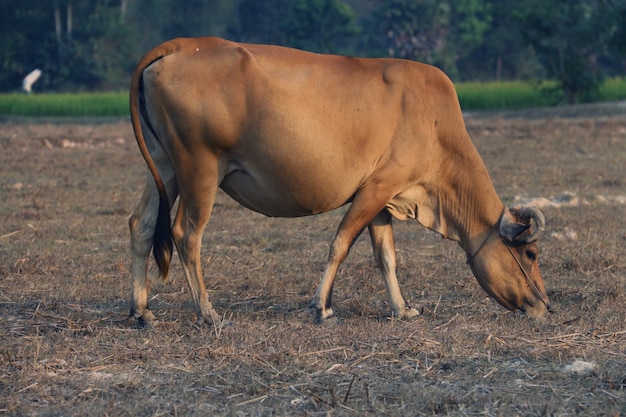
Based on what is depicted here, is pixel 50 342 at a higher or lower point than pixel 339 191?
lower

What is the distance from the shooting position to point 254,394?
482 centimetres

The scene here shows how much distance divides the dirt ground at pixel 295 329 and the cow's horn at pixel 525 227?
1.70ft

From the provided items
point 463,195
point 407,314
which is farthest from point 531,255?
point 407,314

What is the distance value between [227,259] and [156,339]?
102 inches

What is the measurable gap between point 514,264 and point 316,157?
152 centimetres

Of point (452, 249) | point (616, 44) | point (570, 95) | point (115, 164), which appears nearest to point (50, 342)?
point (452, 249)

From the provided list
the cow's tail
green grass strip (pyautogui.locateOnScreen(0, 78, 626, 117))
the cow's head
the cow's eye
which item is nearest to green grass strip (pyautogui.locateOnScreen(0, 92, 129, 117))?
green grass strip (pyautogui.locateOnScreen(0, 78, 626, 117))

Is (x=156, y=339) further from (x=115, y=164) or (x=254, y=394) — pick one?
(x=115, y=164)

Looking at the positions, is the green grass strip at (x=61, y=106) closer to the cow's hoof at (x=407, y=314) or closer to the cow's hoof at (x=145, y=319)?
the cow's hoof at (x=145, y=319)

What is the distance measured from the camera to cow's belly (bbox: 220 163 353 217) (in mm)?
6219

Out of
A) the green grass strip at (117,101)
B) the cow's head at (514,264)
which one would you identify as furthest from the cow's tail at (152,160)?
the green grass strip at (117,101)

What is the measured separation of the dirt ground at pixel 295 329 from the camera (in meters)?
4.77

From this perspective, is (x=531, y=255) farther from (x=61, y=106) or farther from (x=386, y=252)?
(x=61, y=106)

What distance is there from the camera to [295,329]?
606 cm
